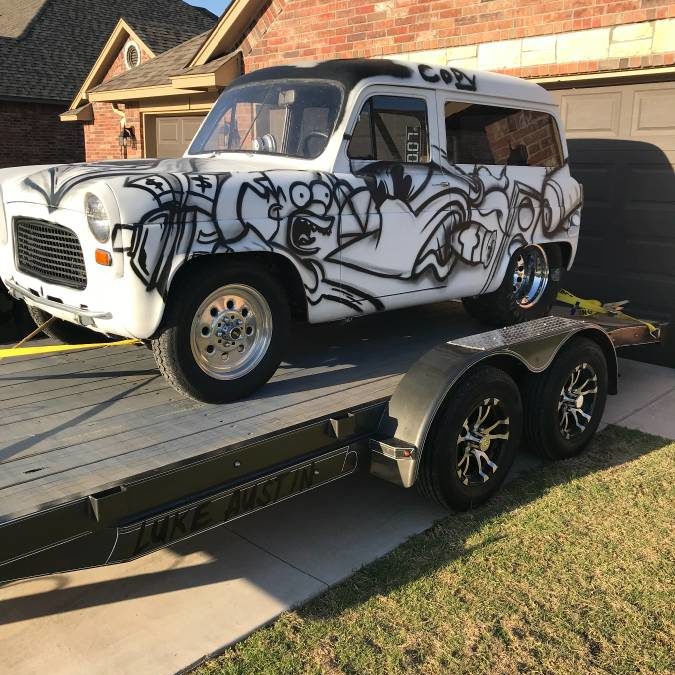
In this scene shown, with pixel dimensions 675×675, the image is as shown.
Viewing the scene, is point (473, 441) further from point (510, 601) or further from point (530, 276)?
point (530, 276)

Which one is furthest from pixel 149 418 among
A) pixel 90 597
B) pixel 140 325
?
pixel 90 597

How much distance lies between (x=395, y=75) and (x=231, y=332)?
206 cm

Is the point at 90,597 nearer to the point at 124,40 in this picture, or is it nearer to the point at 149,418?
the point at 149,418

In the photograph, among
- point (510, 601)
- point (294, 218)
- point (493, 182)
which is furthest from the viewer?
point (493, 182)

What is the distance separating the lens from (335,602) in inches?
135

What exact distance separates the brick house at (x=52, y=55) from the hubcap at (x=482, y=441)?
17951 millimetres

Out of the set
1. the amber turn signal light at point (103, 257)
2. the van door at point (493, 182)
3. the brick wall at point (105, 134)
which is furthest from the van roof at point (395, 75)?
→ the brick wall at point (105, 134)

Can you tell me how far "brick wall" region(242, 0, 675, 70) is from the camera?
7344 mm

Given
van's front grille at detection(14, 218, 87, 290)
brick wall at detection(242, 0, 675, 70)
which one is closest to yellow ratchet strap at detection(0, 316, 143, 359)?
van's front grille at detection(14, 218, 87, 290)

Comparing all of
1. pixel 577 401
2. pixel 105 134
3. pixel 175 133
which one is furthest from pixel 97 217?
pixel 105 134

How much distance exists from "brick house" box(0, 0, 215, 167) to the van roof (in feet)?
52.7

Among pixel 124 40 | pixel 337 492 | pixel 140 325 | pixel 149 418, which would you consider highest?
pixel 124 40

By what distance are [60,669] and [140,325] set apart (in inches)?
59.7

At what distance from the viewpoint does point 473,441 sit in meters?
4.13
